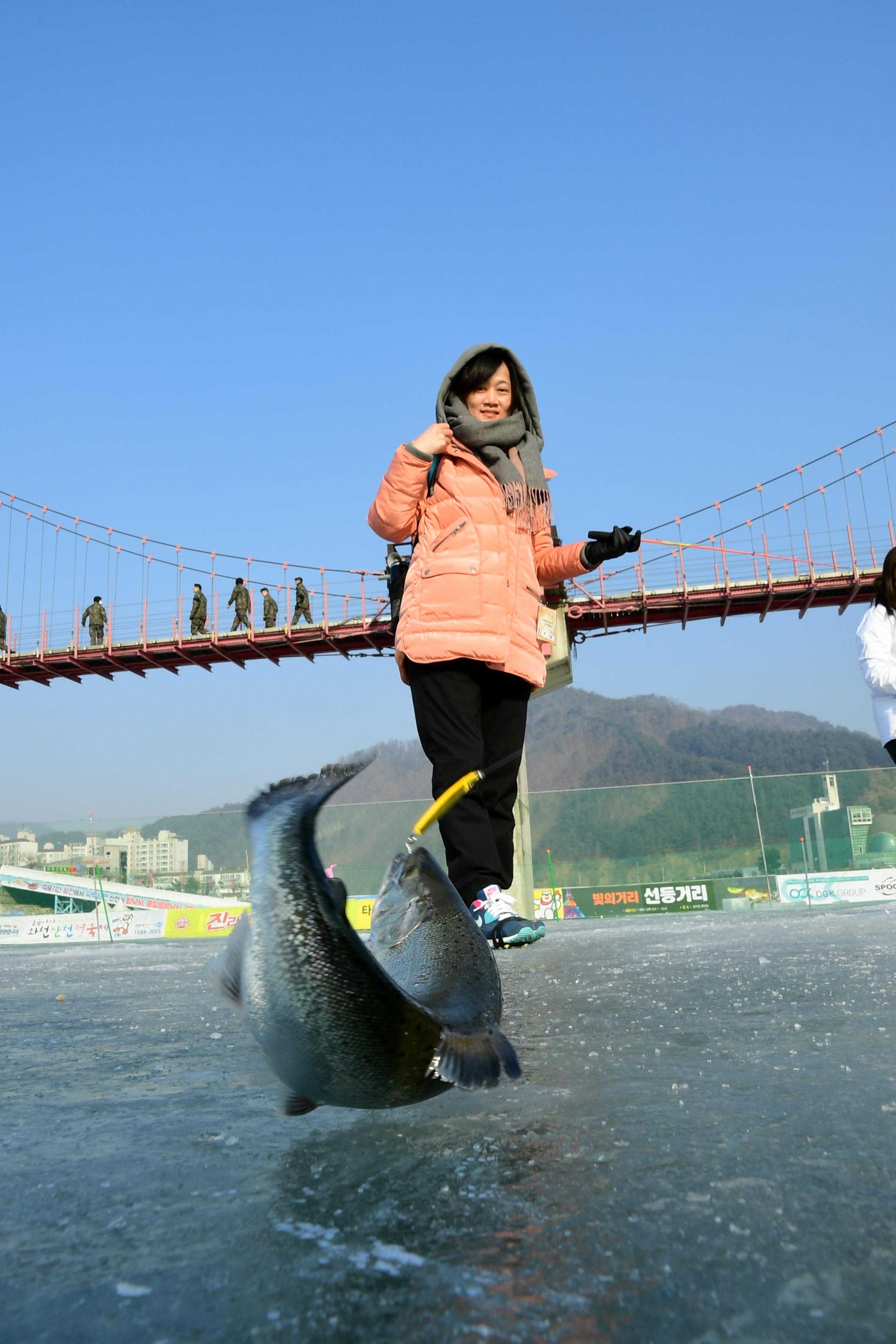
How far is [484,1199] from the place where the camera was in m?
0.47

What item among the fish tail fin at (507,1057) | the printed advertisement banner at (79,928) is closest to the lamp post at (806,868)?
the printed advertisement banner at (79,928)

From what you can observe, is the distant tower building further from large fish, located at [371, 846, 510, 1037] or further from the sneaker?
large fish, located at [371, 846, 510, 1037]

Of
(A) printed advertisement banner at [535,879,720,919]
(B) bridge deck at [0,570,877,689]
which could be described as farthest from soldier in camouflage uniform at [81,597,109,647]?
(A) printed advertisement banner at [535,879,720,919]

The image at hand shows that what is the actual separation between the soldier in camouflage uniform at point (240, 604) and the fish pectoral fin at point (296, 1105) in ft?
67.4

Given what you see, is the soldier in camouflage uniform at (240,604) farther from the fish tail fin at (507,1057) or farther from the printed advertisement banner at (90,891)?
the fish tail fin at (507,1057)

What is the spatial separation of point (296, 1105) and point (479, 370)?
1938 millimetres

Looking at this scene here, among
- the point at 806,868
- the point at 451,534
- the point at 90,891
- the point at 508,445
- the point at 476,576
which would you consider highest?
the point at 508,445

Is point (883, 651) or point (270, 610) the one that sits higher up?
point (270, 610)

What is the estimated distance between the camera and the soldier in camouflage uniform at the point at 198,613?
69.5 feet

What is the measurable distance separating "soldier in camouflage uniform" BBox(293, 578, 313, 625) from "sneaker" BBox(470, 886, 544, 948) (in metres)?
19.5

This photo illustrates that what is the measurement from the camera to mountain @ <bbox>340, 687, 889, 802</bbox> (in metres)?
87.4

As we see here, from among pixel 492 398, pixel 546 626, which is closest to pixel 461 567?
pixel 492 398

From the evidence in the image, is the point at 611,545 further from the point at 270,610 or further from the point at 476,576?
the point at 270,610

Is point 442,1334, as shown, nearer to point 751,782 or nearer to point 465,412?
point 465,412
